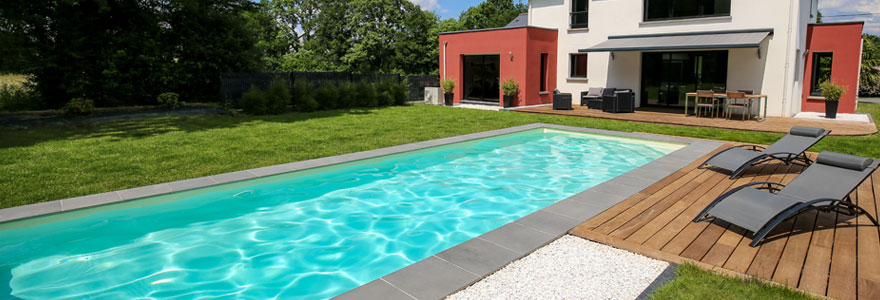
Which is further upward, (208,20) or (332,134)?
(208,20)

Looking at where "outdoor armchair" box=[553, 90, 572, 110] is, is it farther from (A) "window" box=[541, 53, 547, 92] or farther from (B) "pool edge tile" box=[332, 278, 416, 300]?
(B) "pool edge tile" box=[332, 278, 416, 300]

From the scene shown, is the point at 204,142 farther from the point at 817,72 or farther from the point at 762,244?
the point at 817,72

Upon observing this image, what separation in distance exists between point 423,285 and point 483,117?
41.9 ft

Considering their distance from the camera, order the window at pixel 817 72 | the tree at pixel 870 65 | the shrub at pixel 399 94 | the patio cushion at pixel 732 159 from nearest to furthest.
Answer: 1. the patio cushion at pixel 732 159
2. the window at pixel 817 72
3. the shrub at pixel 399 94
4. the tree at pixel 870 65

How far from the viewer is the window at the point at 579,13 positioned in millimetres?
19872

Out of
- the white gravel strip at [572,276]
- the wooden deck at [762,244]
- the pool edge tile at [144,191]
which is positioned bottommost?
the white gravel strip at [572,276]

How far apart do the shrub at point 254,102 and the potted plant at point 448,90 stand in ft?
26.2

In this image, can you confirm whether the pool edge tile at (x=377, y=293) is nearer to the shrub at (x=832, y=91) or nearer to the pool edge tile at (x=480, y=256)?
the pool edge tile at (x=480, y=256)

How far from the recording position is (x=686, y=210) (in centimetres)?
532

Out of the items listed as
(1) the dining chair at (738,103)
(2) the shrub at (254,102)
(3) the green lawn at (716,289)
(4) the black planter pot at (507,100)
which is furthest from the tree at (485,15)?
(3) the green lawn at (716,289)

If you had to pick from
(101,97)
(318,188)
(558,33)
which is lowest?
(318,188)

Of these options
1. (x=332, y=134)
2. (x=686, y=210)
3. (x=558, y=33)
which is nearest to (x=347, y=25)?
(x=558, y=33)

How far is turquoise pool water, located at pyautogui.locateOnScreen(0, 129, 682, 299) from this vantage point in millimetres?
4402

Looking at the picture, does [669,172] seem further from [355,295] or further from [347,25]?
[347,25]
